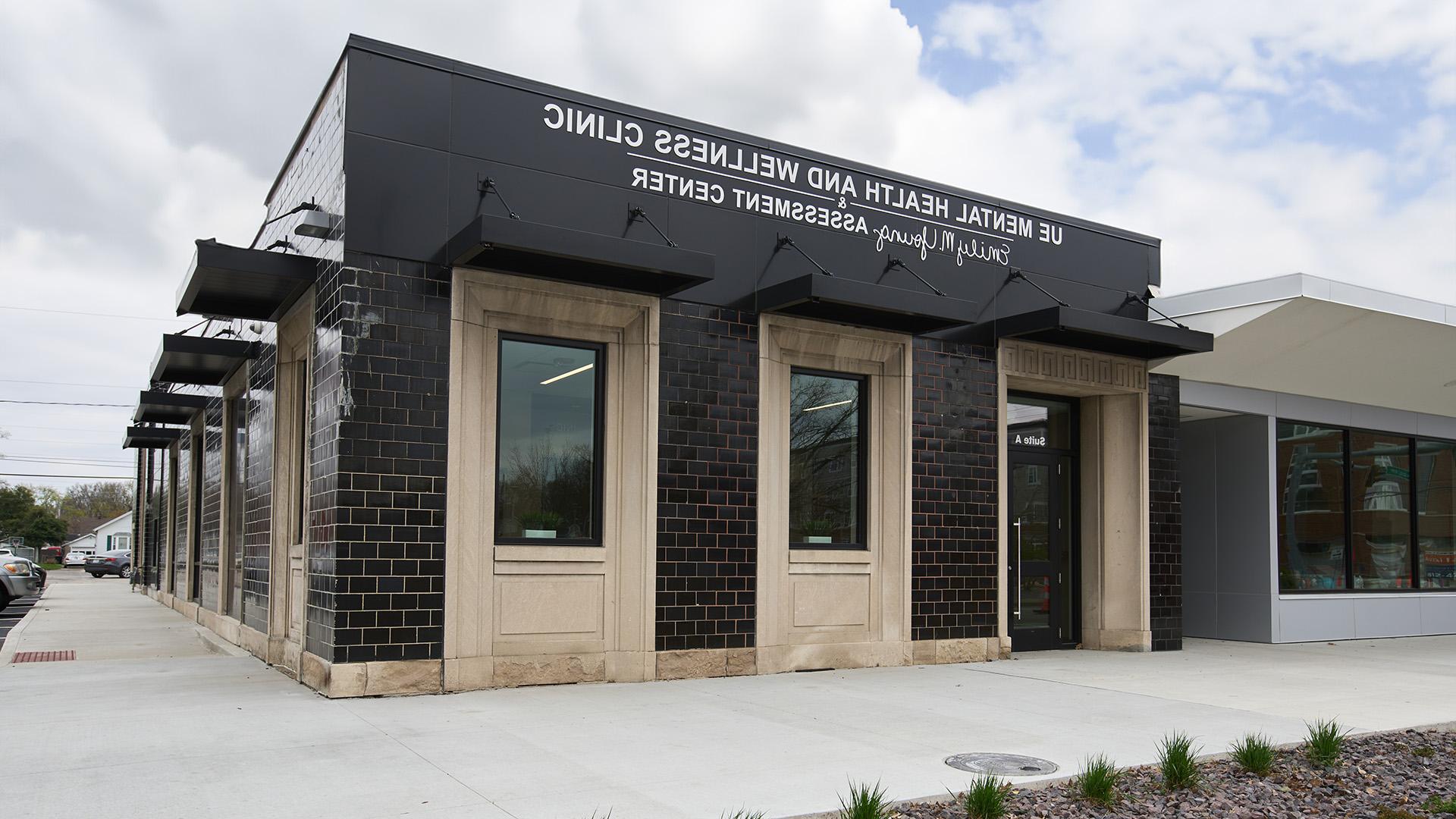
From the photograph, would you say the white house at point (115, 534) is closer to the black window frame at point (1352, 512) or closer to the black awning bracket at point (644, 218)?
the black awning bracket at point (644, 218)

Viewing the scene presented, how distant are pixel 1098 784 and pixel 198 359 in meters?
12.9

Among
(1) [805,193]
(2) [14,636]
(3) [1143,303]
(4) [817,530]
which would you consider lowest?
(2) [14,636]

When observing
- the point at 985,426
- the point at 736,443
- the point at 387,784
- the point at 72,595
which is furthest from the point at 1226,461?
the point at 72,595

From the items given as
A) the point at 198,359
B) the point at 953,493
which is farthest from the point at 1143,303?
the point at 198,359

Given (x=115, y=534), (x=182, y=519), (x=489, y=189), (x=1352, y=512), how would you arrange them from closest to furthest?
(x=489, y=189) < (x=1352, y=512) < (x=182, y=519) < (x=115, y=534)

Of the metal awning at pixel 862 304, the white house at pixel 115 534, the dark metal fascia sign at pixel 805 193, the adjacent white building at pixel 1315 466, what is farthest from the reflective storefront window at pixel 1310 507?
the white house at pixel 115 534

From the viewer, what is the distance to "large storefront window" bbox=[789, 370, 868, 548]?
12.0 m

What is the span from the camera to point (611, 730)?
7789 mm

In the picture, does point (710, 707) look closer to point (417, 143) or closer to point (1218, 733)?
point (1218, 733)

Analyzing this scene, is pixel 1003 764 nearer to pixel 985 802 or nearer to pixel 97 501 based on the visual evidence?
pixel 985 802

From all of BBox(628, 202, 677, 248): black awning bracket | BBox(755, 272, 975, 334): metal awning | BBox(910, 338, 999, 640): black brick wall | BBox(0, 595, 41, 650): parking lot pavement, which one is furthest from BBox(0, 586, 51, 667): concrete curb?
BBox(910, 338, 999, 640): black brick wall

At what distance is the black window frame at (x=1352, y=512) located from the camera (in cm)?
1630

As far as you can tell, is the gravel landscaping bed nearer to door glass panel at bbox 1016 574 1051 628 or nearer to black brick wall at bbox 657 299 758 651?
black brick wall at bbox 657 299 758 651

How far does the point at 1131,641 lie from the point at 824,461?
17.0ft
